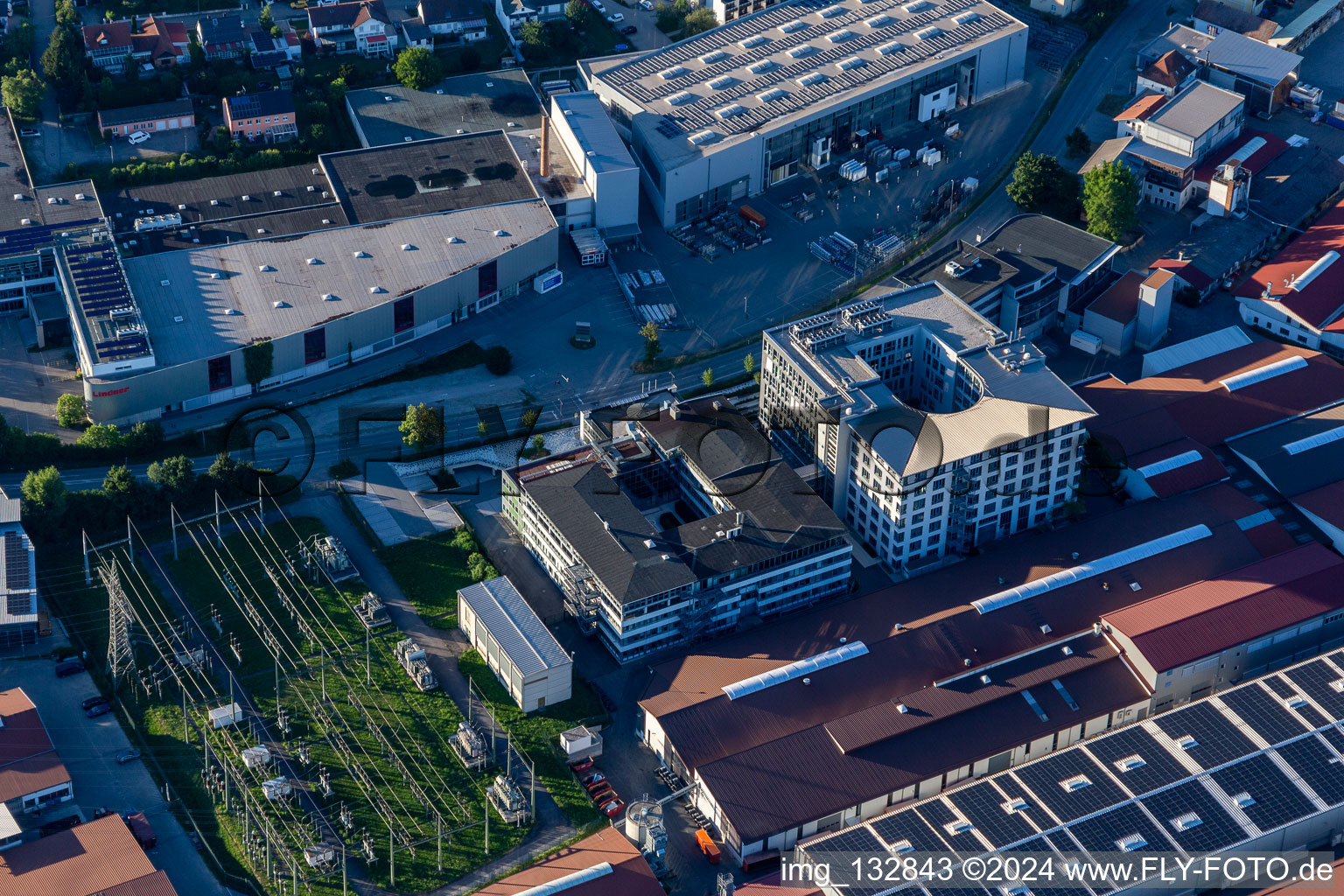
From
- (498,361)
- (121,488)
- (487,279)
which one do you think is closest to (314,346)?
(498,361)

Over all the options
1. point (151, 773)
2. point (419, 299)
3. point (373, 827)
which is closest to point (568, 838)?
point (373, 827)

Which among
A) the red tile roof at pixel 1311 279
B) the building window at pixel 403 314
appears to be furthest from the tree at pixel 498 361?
the red tile roof at pixel 1311 279

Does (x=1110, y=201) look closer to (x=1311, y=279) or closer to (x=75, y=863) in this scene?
(x=1311, y=279)

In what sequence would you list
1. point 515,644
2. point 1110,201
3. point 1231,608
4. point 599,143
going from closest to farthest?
point 515,644 < point 1231,608 < point 1110,201 < point 599,143

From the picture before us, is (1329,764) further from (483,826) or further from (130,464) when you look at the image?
(130,464)

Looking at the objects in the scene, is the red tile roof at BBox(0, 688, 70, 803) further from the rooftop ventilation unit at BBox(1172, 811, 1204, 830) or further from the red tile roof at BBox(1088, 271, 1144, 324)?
the red tile roof at BBox(1088, 271, 1144, 324)

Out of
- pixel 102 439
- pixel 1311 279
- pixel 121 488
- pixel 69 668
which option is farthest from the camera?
pixel 1311 279
